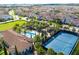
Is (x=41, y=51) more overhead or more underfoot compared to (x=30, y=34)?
more underfoot

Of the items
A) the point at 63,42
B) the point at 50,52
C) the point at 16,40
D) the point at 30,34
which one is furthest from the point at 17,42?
the point at 63,42

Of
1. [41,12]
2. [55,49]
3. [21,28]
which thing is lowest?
[55,49]

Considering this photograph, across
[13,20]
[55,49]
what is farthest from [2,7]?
[55,49]

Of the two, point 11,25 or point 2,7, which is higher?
point 2,7

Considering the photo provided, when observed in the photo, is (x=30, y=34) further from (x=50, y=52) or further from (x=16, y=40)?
(x=50, y=52)

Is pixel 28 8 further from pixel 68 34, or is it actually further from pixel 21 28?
pixel 68 34

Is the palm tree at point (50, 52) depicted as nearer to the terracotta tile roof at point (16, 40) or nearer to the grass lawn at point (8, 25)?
the terracotta tile roof at point (16, 40)

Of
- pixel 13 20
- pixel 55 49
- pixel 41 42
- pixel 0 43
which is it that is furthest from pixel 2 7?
pixel 55 49
